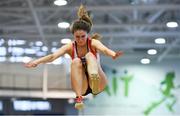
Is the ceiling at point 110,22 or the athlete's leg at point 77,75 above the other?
the ceiling at point 110,22

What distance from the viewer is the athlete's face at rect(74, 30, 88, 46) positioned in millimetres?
4820

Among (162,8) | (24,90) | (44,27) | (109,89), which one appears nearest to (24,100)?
(24,90)

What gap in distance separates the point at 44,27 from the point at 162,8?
4842 millimetres

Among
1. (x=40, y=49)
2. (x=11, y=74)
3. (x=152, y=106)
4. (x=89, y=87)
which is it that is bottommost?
(x=89, y=87)

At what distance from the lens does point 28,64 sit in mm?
4773

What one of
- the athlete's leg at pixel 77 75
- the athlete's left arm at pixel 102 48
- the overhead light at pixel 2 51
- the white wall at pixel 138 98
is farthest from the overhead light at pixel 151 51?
the athlete's leg at pixel 77 75

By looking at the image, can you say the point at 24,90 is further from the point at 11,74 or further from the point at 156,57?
the point at 156,57

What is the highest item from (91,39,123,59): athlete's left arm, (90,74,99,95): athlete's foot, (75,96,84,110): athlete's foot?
(91,39,123,59): athlete's left arm

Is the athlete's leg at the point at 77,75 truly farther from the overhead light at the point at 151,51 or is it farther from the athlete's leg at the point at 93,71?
the overhead light at the point at 151,51

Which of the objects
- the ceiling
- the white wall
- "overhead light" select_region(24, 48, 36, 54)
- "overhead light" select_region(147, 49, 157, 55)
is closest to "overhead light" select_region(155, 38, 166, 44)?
the ceiling

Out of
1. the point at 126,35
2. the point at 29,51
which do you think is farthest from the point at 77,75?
the point at 29,51

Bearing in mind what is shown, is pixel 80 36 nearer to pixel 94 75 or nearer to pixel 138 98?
pixel 94 75

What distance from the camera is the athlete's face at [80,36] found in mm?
4820

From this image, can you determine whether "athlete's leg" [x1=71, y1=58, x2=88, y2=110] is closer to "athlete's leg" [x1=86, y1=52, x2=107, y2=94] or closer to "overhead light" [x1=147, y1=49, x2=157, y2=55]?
"athlete's leg" [x1=86, y1=52, x2=107, y2=94]
